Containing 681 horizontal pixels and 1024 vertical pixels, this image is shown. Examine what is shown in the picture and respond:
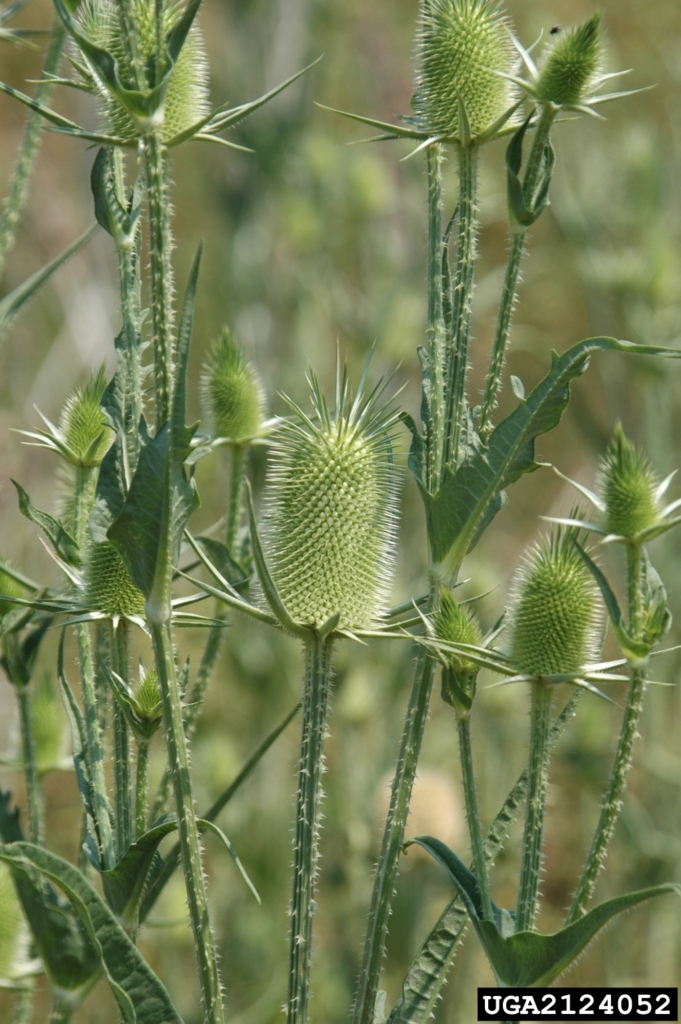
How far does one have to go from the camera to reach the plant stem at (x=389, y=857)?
1.26m

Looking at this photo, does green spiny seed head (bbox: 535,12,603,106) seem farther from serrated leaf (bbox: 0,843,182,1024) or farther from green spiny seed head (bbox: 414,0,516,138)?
serrated leaf (bbox: 0,843,182,1024)

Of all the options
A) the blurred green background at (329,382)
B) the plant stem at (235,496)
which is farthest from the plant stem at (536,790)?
the blurred green background at (329,382)

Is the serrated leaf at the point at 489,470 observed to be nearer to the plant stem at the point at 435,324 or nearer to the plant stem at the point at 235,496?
the plant stem at the point at 435,324

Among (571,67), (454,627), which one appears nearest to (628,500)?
(454,627)

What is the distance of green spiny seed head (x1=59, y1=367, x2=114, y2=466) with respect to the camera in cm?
147

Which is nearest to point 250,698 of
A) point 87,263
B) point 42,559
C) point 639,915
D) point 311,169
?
point 42,559

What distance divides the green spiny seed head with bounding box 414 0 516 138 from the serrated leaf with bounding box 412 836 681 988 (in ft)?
3.14


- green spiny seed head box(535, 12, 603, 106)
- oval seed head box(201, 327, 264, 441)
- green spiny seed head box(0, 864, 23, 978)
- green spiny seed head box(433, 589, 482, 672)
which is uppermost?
green spiny seed head box(535, 12, 603, 106)

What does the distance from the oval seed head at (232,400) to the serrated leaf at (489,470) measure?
49 cm

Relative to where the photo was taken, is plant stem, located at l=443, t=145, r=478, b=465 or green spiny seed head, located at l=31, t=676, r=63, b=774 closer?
plant stem, located at l=443, t=145, r=478, b=465

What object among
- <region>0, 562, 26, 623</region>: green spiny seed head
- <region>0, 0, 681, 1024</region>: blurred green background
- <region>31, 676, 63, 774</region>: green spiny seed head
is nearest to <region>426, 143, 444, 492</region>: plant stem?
<region>0, 562, 26, 623</region>: green spiny seed head

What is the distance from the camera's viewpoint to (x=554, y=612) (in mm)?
1274

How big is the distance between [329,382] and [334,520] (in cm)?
402

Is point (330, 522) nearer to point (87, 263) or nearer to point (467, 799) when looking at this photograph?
point (467, 799)
